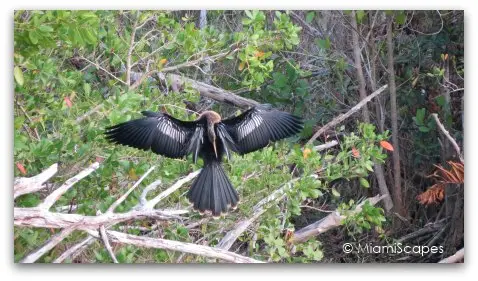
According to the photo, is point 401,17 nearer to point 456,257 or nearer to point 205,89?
point 205,89

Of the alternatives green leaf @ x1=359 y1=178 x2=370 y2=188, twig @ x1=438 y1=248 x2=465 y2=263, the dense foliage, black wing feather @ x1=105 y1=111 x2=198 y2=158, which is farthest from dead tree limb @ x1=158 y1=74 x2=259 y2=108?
twig @ x1=438 y1=248 x2=465 y2=263

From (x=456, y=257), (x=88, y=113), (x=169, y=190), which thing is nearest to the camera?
(x=169, y=190)

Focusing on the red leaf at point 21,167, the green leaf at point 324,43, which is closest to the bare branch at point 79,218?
the red leaf at point 21,167

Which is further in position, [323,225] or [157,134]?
[323,225]

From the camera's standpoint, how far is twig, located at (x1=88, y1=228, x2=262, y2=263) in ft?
11.4

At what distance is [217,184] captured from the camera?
387 centimetres

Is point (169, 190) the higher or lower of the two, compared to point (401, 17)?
lower

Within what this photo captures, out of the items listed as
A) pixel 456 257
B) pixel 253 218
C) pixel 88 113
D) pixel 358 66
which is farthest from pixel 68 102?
pixel 456 257

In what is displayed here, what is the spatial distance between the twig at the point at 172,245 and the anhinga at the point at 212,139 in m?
0.24

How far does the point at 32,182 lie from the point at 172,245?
621 millimetres

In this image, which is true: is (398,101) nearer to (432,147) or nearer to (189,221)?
(432,147)

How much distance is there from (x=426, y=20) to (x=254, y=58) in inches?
31.9

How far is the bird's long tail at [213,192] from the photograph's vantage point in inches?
151

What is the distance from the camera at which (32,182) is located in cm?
342
